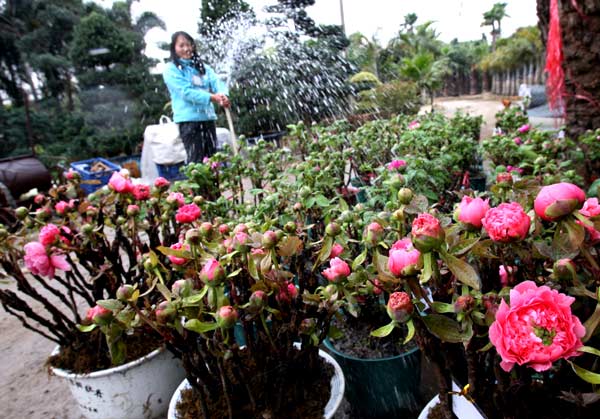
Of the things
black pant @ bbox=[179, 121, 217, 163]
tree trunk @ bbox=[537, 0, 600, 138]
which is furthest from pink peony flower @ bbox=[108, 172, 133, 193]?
tree trunk @ bbox=[537, 0, 600, 138]

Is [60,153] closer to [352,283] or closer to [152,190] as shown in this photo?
[152,190]

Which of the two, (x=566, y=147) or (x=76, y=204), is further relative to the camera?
(x=566, y=147)

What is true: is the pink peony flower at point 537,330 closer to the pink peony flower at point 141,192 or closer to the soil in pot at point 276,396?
the soil in pot at point 276,396

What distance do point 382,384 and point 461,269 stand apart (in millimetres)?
737

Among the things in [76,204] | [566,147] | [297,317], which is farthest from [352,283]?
[566,147]

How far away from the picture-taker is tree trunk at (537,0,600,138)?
190cm

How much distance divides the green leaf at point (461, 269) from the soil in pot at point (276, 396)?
49 centimetres

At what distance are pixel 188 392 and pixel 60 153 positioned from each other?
8650 millimetres

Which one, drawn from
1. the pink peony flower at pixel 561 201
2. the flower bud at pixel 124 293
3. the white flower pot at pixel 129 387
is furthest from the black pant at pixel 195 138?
the pink peony flower at pixel 561 201

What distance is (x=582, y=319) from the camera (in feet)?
2.10

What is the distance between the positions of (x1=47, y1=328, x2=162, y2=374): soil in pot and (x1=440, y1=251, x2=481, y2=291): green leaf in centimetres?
100

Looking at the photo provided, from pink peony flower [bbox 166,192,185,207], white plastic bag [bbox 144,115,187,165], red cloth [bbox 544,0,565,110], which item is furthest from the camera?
white plastic bag [bbox 144,115,187,165]

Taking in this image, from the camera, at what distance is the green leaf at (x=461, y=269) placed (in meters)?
0.52

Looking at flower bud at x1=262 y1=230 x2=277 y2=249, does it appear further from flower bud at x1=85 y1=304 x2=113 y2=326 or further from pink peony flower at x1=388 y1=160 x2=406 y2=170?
pink peony flower at x1=388 y1=160 x2=406 y2=170
